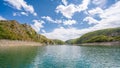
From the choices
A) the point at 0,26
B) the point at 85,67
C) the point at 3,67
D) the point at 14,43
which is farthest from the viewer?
the point at 0,26

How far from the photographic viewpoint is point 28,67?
3878 centimetres

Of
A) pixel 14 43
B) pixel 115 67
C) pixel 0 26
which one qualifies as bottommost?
pixel 115 67

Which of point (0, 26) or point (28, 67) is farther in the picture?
point (0, 26)

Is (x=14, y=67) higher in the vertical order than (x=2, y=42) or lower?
lower

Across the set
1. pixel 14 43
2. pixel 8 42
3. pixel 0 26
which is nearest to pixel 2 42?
pixel 8 42

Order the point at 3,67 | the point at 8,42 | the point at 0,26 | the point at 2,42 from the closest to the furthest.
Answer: the point at 3,67 → the point at 2,42 → the point at 8,42 → the point at 0,26

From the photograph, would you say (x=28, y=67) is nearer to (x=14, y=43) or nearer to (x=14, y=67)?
(x=14, y=67)

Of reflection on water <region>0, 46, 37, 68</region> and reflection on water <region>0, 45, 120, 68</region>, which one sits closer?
reflection on water <region>0, 46, 37, 68</region>

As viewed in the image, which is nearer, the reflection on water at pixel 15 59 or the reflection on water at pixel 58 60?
the reflection on water at pixel 15 59

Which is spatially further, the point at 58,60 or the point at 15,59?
the point at 58,60

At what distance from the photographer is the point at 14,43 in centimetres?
16888

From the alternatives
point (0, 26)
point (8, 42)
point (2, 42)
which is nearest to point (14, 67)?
point (2, 42)

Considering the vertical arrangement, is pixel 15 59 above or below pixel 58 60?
above

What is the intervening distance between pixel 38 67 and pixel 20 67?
13.9ft
